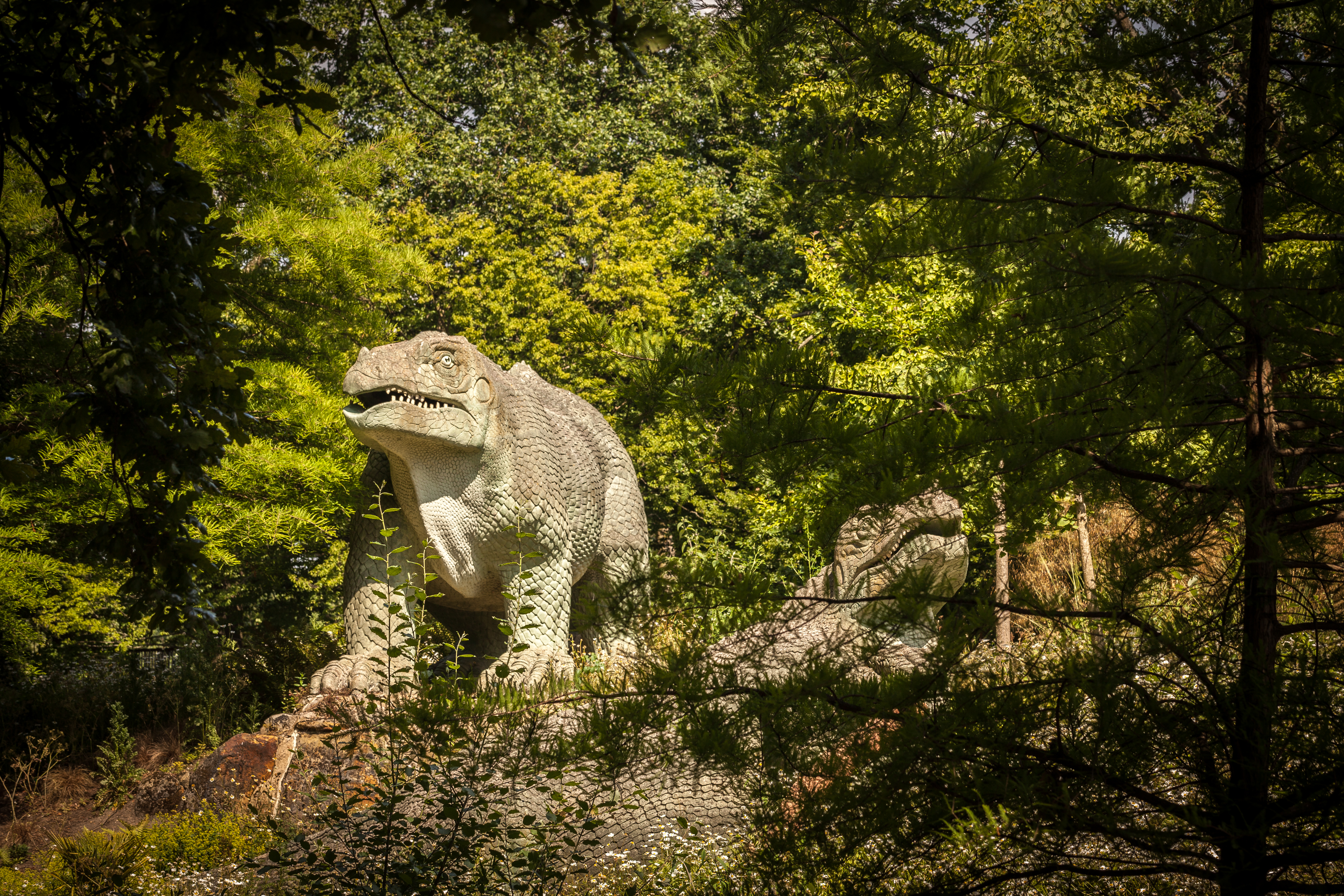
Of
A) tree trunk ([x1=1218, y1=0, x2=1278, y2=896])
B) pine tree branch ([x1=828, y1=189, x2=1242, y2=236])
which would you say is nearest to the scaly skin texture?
pine tree branch ([x1=828, y1=189, x2=1242, y2=236])

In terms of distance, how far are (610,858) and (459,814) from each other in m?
1.63

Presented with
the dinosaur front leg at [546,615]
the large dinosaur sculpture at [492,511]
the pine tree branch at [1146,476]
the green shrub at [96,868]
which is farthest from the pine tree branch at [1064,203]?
the green shrub at [96,868]

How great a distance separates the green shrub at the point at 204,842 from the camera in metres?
5.15

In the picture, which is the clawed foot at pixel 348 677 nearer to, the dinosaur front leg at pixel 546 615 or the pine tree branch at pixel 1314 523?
the dinosaur front leg at pixel 546 615

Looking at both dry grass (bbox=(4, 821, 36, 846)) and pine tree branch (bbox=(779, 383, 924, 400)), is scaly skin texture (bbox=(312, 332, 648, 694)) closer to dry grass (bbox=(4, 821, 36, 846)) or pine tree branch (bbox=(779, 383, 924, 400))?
dry grass (bbox=(4, 821, 36, 846))

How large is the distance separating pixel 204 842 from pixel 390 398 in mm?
Answer: 2516

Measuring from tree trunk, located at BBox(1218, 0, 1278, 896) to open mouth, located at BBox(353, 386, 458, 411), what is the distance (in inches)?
169

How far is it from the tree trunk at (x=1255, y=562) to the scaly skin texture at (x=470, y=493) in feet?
12.1

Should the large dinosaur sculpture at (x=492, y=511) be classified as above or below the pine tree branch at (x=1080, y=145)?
below

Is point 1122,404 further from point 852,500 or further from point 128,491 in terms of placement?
point 128,491

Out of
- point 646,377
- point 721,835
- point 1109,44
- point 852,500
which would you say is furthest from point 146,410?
point 721,835

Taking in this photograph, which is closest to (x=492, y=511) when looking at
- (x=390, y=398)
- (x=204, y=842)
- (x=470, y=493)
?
(x=470, y=493)

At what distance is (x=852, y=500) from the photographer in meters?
2.32

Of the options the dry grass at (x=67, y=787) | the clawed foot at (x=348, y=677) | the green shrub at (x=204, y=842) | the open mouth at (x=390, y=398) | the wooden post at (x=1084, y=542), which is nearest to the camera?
the green shrub at (x=204, y=842)
